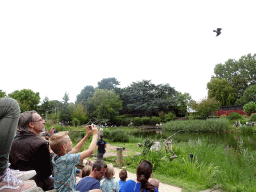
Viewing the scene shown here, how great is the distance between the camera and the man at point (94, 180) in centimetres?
202

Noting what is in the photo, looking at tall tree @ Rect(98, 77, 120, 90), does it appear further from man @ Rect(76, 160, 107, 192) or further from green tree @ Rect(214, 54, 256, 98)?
man @ Rect(76, 160, 107, 192)

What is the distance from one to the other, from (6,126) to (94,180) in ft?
4.76

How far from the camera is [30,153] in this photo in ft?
5.32

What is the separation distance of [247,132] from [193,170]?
47.7 ft

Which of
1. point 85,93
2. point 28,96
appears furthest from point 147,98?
point 28,96

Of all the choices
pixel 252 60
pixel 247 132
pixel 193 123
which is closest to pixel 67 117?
pixel 193 123

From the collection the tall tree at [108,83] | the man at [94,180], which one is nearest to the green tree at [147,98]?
the tall tree at [108,83]

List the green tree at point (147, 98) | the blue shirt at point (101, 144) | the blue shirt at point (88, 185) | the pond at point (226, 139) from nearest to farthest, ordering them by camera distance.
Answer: the blue shirt at point (88, 185) < the blue shirt at point (101, 144) < the pond at point (226, 139) < the green tree at point (147, 98)

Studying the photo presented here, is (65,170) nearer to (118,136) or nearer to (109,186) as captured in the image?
(109,186)

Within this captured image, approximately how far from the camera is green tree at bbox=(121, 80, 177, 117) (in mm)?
30458

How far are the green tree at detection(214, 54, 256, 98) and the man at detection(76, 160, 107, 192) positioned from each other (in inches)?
1607

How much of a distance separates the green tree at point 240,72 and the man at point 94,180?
40808mm

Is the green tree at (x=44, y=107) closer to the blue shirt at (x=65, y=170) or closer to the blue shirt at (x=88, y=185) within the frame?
the blue shirt at (x=88, y=185)

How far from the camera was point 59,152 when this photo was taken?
157cm
